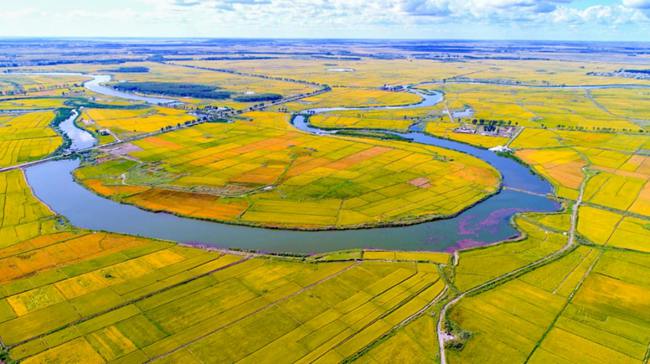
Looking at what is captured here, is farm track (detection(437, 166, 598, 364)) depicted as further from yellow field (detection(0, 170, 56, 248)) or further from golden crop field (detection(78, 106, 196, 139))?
golden crop field (detection(78, 106, 196, 139))

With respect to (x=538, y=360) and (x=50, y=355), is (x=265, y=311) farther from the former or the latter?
(x=538, y=360)

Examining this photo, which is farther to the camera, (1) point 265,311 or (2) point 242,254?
(2) point 242,254

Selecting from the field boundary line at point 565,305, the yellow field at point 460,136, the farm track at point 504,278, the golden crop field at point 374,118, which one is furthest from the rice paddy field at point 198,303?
the golden crop field at point 374,118

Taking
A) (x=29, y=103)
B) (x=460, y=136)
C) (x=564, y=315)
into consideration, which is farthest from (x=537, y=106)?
(x=29, y=103)

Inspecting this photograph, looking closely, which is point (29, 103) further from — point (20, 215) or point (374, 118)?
point (374, 118)

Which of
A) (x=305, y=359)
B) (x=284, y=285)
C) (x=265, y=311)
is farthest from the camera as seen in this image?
(x=284, y=285)

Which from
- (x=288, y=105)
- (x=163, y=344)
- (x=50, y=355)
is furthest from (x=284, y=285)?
(x=288, y=105)

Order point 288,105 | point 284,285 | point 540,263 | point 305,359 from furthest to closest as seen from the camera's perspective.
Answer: point 288,105, point 540,263, point 284,285, point 305,359

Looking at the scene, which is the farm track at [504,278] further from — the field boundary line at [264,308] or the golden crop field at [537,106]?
the golden crop field at [537,106]
